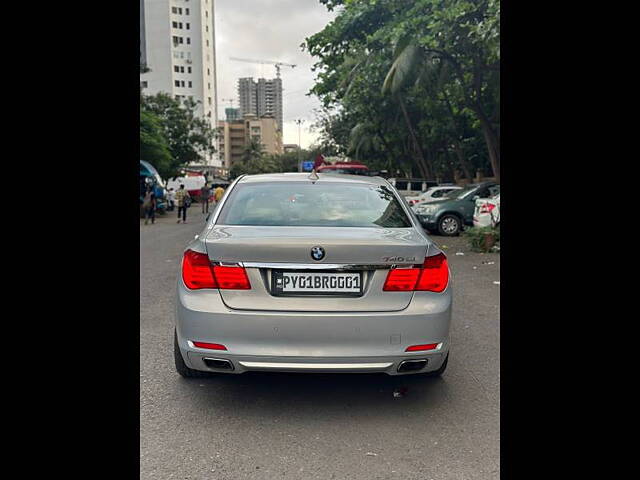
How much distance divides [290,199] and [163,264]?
7.34m

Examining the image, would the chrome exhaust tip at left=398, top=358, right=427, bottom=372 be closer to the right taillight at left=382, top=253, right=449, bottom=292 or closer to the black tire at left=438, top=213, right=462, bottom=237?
the right taillight at left=382, top=253, right=449, bottom=292

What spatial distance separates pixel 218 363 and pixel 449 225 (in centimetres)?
1388

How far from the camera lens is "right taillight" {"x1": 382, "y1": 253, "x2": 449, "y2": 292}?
11.0 ft

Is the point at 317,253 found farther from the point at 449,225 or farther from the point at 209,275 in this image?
the point at 449,225

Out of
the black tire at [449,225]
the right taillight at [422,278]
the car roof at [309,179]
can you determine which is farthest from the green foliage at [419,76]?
the right taillight at [422,278]

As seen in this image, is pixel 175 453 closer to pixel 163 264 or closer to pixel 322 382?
pixel 322 382

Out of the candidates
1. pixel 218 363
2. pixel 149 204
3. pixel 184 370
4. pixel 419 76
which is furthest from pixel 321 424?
pixel 149 204

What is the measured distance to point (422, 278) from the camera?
3.43 meters

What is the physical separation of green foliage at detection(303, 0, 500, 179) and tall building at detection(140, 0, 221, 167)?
5343 cm

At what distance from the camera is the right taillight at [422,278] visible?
11.0 feet

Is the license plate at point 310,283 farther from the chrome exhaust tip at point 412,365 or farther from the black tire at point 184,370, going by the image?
the black tire at point 184,370
